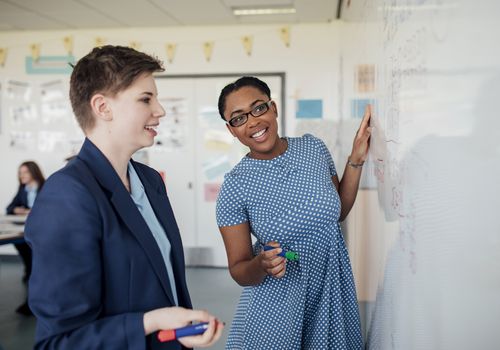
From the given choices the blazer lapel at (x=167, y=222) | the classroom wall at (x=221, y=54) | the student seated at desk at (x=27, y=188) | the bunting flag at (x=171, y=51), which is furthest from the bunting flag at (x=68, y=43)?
the blazer lapel at (x=167, y=222)

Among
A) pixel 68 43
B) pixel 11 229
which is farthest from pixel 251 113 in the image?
pixel 68 43

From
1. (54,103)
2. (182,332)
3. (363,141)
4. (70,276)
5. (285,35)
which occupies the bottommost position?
(182,332)

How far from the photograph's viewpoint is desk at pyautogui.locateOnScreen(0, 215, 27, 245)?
9.57 feet

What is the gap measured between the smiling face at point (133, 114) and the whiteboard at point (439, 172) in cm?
56

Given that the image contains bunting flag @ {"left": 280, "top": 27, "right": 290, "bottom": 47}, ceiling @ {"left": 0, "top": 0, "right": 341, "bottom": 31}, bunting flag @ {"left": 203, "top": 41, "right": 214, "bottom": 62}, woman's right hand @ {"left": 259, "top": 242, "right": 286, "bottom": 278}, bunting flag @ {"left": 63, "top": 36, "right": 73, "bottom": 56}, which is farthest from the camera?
bunting flag @ {"left": 63, "top": 36, "right": 73, "bottom": 56}

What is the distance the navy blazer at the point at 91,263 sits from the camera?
0.78 m

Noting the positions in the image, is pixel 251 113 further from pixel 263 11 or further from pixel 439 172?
pixel 263 11

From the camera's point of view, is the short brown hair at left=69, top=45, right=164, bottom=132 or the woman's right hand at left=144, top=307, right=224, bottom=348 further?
the short brown hair at left=69, top=45, right=164, bottom=132

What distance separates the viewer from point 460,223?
0.54m

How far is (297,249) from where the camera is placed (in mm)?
1323

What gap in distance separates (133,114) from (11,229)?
276 cm

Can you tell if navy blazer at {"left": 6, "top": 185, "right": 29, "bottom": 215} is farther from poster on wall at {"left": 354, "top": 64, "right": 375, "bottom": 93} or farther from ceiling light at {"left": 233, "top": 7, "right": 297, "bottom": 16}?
poster on wall at {"left": 354, "top": 64, "right": 375, "bottom": 93}

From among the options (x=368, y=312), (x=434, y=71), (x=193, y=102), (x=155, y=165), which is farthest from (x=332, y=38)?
(x=434, y=71)

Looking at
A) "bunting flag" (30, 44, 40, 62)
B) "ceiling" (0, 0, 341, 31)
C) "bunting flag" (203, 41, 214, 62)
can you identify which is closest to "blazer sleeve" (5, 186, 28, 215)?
"bunting flag" (30, 44, 40, 62)
